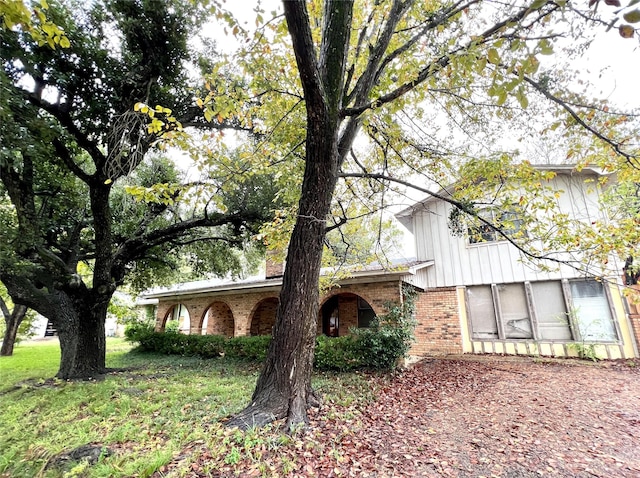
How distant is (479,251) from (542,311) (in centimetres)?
258

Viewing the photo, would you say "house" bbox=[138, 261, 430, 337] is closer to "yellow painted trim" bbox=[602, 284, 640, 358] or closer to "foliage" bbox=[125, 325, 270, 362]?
"foliage" bbox=[125, 325, 270, 362]

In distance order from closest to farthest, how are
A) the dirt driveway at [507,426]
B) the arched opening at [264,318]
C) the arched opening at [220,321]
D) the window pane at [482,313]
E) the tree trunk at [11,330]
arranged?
the dirt driveway at [507,426] < the window pane at [482,313] < the arched opening at [264,318] < the tree trunk at [11,330] < the arched opening at [220,321]

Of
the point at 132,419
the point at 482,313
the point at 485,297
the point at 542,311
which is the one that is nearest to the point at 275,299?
the point at 482,313

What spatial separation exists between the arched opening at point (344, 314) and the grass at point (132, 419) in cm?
453

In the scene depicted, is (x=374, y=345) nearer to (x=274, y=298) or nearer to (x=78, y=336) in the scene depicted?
(x=274, y=298)

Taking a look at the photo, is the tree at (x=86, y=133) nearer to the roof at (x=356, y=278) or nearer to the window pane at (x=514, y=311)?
the roof at (x=356, y=278)

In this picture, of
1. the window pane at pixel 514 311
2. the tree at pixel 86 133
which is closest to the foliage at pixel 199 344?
the tree at pixel 86 133

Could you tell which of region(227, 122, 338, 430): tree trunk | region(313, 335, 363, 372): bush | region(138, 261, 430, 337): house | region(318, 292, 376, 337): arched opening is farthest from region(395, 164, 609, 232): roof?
region(227, 122, 338, 430): tree trunk

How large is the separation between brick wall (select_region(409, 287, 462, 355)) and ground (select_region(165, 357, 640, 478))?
3.43 metres

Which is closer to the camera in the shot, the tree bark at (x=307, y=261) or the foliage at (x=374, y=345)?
the tree bark at (x=307, y=261)

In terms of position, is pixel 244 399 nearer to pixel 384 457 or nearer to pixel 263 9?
pixel 384 457

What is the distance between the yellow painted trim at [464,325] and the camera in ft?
34.2

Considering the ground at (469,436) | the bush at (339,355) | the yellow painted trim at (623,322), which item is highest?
the yellow painted trim at (623,322)

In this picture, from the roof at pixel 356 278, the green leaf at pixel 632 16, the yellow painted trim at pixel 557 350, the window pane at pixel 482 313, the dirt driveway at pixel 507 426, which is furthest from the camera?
the window pane at pixel 482 313
